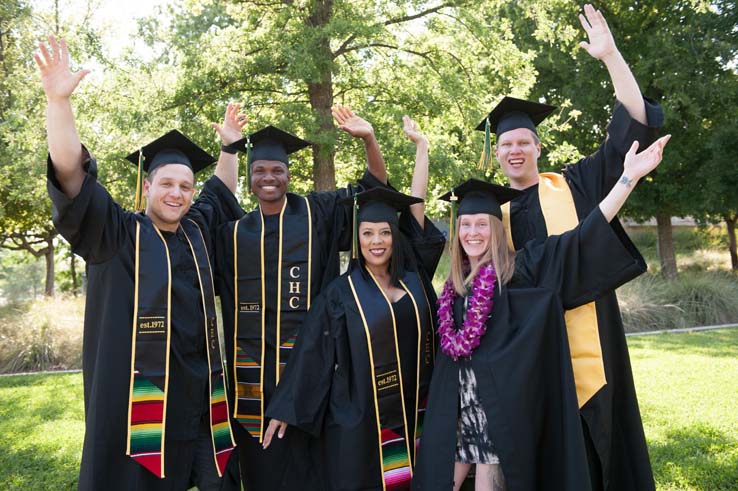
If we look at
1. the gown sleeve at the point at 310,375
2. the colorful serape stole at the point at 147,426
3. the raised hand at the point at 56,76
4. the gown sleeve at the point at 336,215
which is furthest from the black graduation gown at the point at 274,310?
the raised hand at the point at 56,76

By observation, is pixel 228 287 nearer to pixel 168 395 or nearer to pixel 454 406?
pixel 168 395

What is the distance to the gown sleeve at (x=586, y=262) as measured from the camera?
10.2ft

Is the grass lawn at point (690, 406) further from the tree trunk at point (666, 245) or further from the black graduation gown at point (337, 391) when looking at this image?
the tree trunk at point (666, 245)

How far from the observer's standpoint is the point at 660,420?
600cm

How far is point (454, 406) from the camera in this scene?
3.16 metres

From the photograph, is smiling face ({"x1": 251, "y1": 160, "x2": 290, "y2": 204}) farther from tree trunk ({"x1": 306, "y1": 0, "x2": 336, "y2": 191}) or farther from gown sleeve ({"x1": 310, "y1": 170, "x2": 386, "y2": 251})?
tree trunk ({"x1": 306, "y1": 0, "x2": 336, "y2": 191})

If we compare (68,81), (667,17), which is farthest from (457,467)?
(667,17)

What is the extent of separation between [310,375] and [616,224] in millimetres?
1828

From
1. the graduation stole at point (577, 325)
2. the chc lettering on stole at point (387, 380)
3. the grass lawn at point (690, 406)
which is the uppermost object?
the graduation stole at point (577, 325)

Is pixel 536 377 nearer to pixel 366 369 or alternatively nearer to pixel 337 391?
pixel 366 369

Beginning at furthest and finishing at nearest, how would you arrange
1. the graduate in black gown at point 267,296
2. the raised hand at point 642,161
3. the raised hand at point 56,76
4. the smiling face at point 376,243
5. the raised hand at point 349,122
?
the raised hand at point 349,122, the graduate in black gown at point 267,296, the smiling face at point 376,243, the raised hand at point 642,161, the raised hand at point 56,76

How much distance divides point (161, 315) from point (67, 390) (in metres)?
5.40

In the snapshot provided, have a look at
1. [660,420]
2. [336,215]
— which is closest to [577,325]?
[336,215]

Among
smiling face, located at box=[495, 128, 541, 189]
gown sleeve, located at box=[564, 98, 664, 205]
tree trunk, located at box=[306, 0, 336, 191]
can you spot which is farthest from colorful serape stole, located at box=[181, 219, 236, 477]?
tree trunk, located at box=[306, 0, 336, 191]
